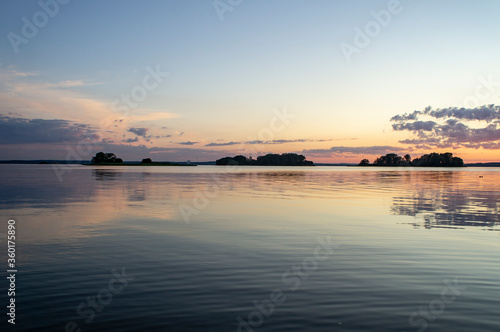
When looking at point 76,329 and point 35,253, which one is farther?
point 35,253

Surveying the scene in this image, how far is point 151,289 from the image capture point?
35.5ft

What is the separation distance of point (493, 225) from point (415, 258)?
11856 millimetres

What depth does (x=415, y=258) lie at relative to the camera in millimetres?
14984

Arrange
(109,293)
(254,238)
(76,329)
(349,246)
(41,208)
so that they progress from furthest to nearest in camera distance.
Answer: (41,208) < (254,238) < (349,246) < (109,293) < (76,329)

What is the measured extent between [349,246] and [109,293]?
35.0 feet

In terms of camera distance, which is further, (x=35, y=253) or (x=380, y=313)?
(x=35, y=253)

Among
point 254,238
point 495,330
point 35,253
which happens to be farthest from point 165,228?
point 495,330

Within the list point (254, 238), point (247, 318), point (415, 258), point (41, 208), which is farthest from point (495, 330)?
point (41, 208)

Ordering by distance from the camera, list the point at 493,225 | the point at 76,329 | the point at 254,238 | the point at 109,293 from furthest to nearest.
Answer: the point at 493,225
the point at 254,238
the point at 109,293
the point at 76,329

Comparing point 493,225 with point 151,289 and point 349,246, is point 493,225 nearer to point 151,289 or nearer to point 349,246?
point 349,246

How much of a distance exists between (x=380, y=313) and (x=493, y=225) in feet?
60.2

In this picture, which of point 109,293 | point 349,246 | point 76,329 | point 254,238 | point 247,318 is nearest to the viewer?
point 76,329

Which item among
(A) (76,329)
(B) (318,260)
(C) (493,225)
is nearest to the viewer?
(A) (76,329)

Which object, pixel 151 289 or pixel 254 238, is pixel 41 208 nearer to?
pixel 254 238
